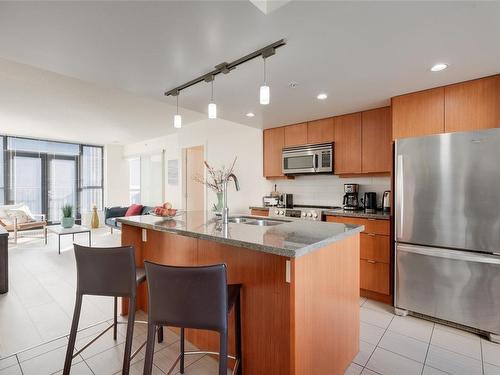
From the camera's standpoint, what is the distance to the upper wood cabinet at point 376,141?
322cm

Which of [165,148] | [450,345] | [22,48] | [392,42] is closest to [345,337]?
[450,345]

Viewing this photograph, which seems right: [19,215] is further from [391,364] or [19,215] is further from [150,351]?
[391,364]

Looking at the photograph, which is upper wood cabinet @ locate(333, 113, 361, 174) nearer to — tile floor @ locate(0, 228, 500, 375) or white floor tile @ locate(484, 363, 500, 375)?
tile floor @ locate(0, 228, 500, 375)

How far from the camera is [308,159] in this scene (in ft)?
12.7

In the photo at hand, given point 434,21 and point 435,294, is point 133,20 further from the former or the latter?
point 435,294

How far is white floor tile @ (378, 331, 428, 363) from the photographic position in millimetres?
2021

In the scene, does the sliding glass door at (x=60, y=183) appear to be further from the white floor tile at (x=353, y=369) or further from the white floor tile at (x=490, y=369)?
the white floor tile at (x=490, y=369)

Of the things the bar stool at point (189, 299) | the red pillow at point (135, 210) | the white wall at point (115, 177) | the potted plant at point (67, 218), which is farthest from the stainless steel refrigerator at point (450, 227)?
the white wall at point (115, 177)

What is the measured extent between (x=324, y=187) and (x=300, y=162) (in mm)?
563

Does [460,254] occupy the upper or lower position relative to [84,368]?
upper

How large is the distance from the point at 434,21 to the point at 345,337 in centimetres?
215

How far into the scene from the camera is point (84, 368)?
182 centimetres

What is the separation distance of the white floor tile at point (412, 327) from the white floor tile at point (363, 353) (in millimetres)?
416

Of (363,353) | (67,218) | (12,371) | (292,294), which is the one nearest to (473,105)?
(363,353)
